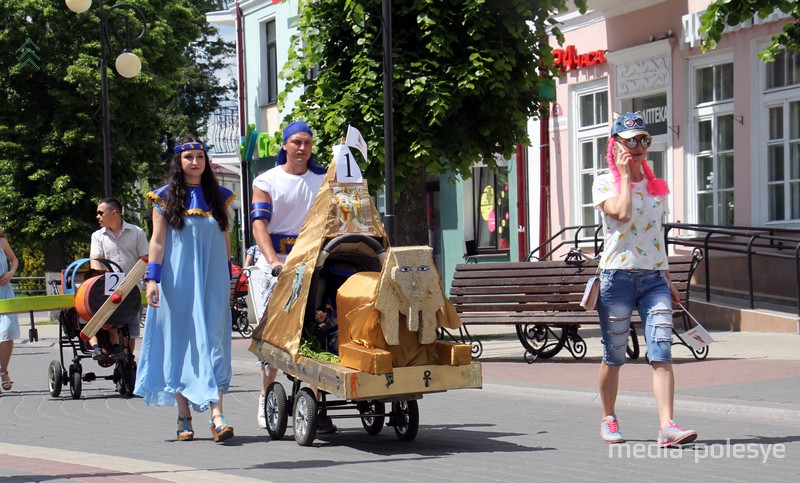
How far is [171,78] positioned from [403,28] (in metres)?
22.6

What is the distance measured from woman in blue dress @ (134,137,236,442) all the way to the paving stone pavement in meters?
0.44

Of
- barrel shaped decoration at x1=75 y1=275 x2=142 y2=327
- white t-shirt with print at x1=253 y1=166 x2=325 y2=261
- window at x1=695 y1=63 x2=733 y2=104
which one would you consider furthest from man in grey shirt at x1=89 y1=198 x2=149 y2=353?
window at x1=695 y1=63 x2=733 y2=104

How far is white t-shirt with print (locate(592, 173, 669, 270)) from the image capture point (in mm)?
8156

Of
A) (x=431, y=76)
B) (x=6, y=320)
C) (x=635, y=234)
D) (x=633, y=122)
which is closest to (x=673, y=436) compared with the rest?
(x=635, y=234)

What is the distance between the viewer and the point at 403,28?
60.1 ft

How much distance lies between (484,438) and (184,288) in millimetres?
2341

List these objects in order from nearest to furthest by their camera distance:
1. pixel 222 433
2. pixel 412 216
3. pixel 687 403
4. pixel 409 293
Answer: pixel 409 293, pixel 222 433, pixel 687 403, pixel 412 216

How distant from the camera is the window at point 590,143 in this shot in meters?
23.7

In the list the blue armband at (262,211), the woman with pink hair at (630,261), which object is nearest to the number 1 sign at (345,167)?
the blue armband at (262,211)

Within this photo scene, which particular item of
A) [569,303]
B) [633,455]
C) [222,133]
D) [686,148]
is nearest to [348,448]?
[633,455]

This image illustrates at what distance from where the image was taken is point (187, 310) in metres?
9.16

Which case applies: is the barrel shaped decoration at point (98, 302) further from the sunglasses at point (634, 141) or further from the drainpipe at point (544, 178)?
the drainpipe at point (544, 178)

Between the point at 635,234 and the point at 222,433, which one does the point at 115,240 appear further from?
the point at 635,234

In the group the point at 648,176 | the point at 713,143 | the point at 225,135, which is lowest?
the point at 648,176
